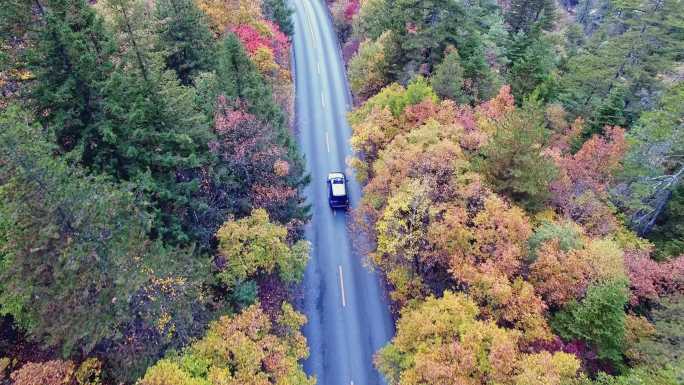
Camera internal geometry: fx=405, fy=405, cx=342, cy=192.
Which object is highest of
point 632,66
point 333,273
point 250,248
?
point 632,66

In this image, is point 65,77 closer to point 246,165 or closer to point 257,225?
point 246,165

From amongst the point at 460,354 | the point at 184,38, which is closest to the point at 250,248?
the point at 460,354

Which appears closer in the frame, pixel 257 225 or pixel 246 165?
pixel 257 225

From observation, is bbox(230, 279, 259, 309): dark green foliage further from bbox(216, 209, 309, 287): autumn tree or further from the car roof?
the car roof

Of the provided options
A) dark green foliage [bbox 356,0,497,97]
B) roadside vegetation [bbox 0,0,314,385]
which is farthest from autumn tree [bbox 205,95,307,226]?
dark green foliage [bbox 356,0,497,97]

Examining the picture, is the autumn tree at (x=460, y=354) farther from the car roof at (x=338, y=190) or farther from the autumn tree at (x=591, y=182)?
the car roof at (x=338, y=190)

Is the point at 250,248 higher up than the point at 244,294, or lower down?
higher up

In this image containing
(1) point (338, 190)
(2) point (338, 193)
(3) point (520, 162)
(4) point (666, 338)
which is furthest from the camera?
(1) point (338, 190)
